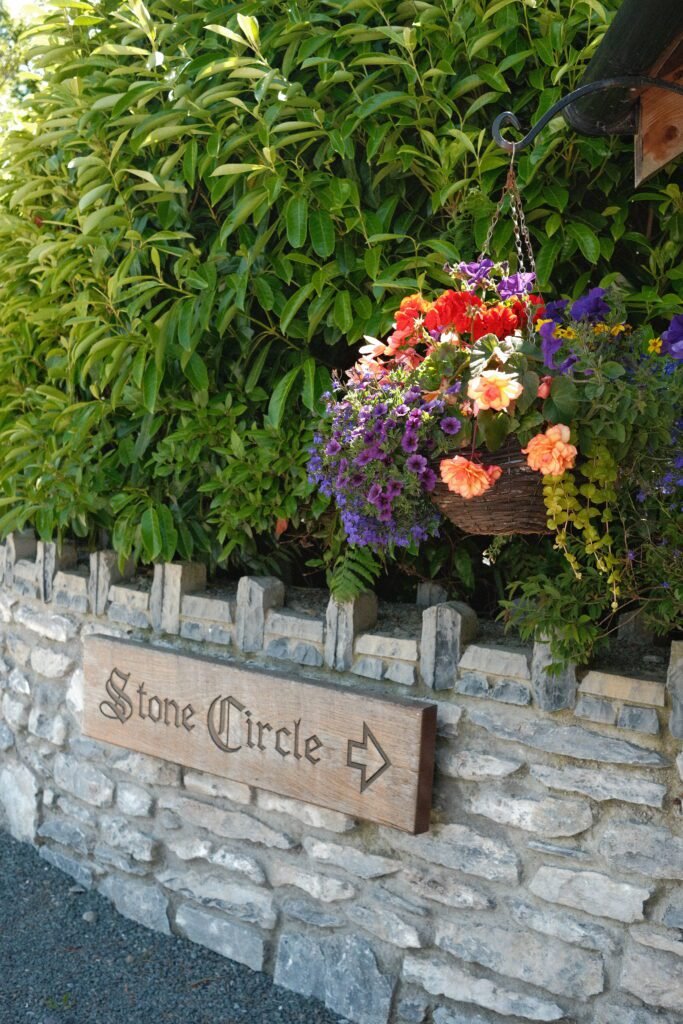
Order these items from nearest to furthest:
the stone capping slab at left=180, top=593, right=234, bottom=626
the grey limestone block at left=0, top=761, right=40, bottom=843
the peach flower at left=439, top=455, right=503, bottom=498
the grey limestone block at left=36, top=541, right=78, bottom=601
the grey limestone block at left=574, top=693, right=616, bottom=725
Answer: the peach flower at left=439, top=455, right=503, bottom=498
the grey limestone block at left=574, top=693, right=616, bottom=725
the stone capping slab at left=180, top=593, right=234, bottom=626
the grey limestone block at left=36, top=541, right=78, bottom=601
the grey limestone block at left=0, top=761, right=40, bottom=843

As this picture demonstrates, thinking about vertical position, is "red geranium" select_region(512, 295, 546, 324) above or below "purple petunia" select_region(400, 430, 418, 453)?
above

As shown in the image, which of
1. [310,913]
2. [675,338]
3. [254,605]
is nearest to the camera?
[675,338]

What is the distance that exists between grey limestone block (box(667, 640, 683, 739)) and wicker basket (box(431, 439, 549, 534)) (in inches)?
14.1

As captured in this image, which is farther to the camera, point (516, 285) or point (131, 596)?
point (131, 596)

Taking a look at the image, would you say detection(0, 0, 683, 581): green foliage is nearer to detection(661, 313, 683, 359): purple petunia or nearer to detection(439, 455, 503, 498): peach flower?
detection(661, 313, 683, 359): purple petunia

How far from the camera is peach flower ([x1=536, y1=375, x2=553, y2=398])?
1878 mm

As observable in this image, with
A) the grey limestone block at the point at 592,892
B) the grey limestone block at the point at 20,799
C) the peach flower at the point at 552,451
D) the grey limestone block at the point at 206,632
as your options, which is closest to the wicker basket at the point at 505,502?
the peach flower at the point at 552,451

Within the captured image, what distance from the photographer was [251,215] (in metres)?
2.90

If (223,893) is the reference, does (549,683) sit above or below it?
above

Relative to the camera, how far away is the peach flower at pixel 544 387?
188 centimetres

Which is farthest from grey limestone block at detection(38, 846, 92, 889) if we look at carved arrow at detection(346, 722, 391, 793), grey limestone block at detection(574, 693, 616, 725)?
grey limestone block at detection(574, 693, 616, 725)

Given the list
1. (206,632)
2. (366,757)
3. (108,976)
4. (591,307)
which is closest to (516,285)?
(591,307)

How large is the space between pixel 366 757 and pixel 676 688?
0.80 m

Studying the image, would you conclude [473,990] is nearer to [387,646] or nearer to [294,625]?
[387,646]
